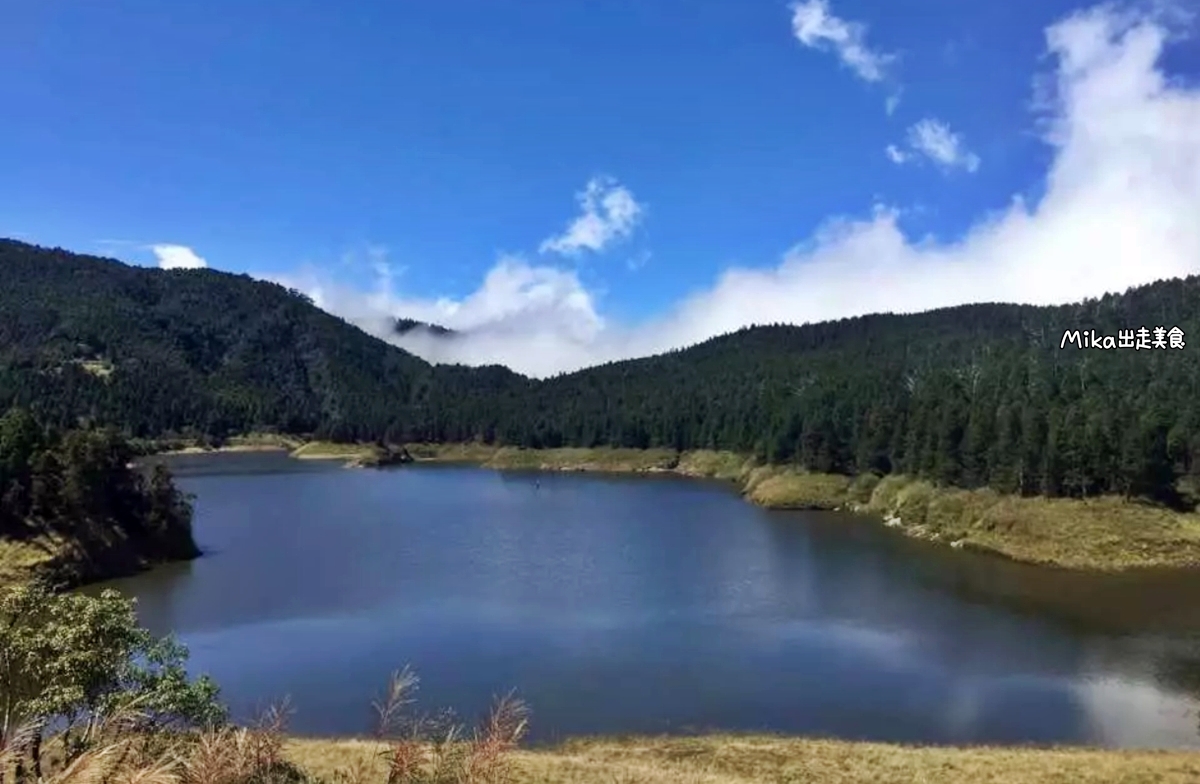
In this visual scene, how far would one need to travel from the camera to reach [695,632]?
61000 mm

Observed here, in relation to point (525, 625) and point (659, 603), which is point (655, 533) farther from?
point (525, 625)

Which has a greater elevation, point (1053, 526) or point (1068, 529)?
point (1053, 526)

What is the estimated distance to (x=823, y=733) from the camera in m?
43.7

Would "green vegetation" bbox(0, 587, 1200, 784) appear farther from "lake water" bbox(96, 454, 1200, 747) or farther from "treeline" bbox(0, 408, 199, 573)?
"treeline" bbox(0, 408, 199, 573)

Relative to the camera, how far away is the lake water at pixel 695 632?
4638 cm

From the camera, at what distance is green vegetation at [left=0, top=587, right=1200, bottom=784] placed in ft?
51.6

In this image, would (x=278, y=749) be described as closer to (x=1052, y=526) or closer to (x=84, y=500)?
(x=84, y=500)

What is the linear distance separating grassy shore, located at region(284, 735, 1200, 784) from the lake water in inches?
110

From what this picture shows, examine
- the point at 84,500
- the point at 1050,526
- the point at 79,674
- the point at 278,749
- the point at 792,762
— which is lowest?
the point at 792,762

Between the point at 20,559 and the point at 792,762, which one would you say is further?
the point at 20,559

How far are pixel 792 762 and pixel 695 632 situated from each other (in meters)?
22.1

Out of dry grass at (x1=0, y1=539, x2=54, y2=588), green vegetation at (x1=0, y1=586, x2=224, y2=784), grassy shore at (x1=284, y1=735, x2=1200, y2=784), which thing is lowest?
grassy shore at (x1=284, y1=735, x2=1200, y2=784)

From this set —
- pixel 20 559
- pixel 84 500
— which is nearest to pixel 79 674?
pixel 20 559

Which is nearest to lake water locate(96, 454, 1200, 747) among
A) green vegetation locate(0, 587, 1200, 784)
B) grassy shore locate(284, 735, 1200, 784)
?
grassy shore locate(284, 735, 1200, 784)
